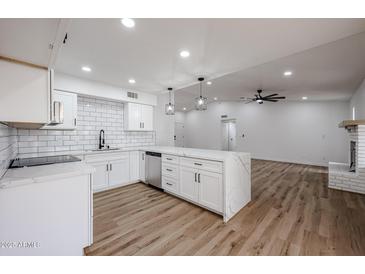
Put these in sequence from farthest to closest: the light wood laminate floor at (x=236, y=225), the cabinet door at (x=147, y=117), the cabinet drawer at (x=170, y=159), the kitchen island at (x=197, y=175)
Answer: the cabinet door at (x=147, y=117) < the cabinet drawer at (x=170, y=159) < the kitchen island at (x=197, y=175) < the light wood laminate floor at (x=236, y=225)

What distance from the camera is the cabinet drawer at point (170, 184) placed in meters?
3.10

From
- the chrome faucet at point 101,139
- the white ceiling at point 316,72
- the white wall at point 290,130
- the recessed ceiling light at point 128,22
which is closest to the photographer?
the recessed ceiling light at point 128,22

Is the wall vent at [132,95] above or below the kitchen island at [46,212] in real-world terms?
above

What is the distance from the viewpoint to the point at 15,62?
4.51 ft

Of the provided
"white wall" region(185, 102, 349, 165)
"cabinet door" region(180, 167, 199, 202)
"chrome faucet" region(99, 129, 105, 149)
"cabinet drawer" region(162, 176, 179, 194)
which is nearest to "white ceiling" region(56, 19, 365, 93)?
"chrome faucet" region(99, 129, 105, 149)

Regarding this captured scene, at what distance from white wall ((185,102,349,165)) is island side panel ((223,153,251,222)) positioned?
5.31 m

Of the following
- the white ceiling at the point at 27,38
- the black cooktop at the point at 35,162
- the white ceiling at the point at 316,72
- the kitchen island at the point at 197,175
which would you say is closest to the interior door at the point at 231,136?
the white ceiling at the point at 316,72

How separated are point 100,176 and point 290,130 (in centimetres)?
738

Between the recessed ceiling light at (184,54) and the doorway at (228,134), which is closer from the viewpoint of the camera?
the recessed ceiling light at (184,54)

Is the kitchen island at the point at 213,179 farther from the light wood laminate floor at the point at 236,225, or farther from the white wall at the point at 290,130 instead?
the white wall at the point at 290,130

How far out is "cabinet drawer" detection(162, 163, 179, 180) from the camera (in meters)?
3.07

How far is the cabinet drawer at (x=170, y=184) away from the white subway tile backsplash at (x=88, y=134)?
1.64 metres
